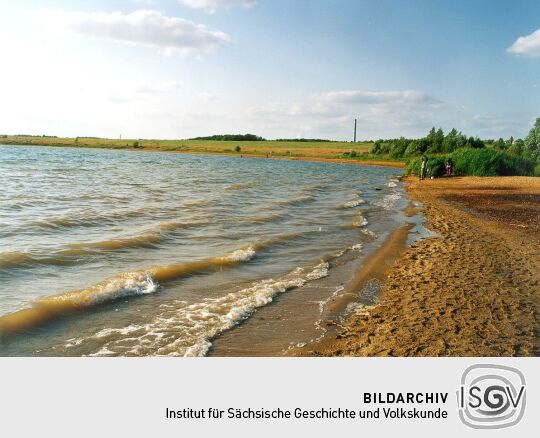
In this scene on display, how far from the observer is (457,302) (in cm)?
634

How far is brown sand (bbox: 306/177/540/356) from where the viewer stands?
4.98 m

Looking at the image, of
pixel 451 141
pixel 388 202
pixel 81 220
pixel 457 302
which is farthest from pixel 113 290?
pixel 451 141

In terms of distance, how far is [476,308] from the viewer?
20.0 feet

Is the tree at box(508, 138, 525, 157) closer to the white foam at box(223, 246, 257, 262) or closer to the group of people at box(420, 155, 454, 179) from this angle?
the group of people at box(420, 155, 454, 179)

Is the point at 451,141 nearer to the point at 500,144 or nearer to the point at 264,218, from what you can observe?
the point at 500,144

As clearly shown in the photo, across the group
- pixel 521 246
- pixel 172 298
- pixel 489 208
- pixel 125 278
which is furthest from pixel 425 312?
pixel 489 208

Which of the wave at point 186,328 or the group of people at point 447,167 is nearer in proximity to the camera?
the wave at point 186,328

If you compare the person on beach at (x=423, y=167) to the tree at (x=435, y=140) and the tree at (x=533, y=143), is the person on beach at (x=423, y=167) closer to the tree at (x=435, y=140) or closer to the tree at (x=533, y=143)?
the tree at (x=533, y=143)

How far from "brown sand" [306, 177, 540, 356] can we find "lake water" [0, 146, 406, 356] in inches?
32.9

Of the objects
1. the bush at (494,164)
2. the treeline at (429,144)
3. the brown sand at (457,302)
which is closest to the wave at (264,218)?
the brown sand at (457,302)

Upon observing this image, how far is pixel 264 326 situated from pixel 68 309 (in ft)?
9.76

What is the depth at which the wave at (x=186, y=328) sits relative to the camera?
5051 millimetres

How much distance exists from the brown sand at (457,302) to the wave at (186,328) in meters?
1.45
